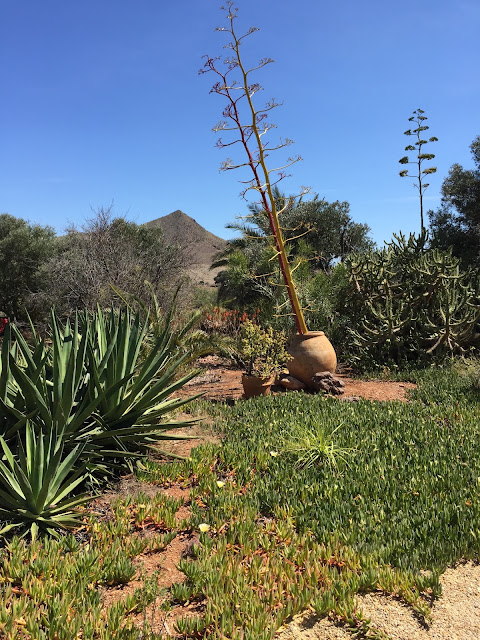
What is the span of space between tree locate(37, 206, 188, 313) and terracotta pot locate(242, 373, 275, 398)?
6743mm

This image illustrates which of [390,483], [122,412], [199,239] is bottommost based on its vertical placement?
[390,483]

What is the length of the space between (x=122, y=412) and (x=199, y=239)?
675 inches

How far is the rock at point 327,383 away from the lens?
8289 mm

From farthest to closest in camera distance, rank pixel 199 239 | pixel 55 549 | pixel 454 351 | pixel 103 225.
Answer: pixel 199 239
pixel 103 225
pixel 454 351
pixel 55 549

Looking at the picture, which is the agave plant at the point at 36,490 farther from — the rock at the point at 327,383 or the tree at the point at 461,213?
the tree at the point at 461,213

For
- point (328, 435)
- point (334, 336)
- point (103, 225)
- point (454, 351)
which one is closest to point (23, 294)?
point (103, 225)

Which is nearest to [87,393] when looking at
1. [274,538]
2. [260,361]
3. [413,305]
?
[274,538]

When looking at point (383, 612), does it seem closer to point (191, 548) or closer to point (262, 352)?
point (191, 548)

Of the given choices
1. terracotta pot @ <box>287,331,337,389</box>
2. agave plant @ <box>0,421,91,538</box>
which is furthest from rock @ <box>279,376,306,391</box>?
agave plant @ <box>0,421,91,538</box>

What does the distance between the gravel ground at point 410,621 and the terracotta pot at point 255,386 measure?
17.0ft

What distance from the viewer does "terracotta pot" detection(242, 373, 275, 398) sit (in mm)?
8188

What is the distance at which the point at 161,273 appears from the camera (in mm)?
17703

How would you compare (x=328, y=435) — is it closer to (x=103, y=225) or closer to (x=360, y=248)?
(x=103, y=225)

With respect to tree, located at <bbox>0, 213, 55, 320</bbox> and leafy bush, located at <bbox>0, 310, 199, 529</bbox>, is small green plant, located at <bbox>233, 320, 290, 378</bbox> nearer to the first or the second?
leafy bush, located at <bbox>0, 310, 199, 529</bbox>
